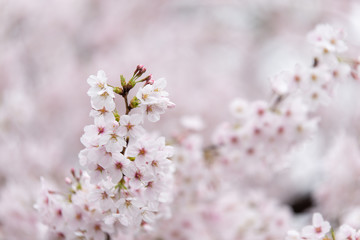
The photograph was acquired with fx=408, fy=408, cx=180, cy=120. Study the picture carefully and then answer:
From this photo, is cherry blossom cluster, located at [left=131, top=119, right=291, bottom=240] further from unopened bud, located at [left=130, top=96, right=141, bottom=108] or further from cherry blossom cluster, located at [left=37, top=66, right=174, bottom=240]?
unopened bud, located at [left=130, top=96, right=141, bottom=108]

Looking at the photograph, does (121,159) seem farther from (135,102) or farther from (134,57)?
(134,57)

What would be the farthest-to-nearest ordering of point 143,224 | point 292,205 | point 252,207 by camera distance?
point 292,205, point 252,207, point 143,224

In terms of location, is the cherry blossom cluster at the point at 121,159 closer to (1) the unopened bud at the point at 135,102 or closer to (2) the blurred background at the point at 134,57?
(1) the unopened bud at the point at 135,102

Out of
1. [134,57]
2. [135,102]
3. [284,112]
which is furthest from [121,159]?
[134,57]

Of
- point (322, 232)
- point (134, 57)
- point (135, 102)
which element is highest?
point (134, 57)

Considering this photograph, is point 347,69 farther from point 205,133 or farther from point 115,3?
point 115,3

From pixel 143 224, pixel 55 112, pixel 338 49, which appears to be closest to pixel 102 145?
pixel 143 224
